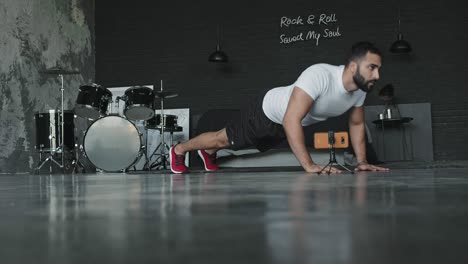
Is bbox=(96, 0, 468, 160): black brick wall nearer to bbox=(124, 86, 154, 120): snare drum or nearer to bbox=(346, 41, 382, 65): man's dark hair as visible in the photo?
bbox=(124, 86, 154, 120): snare drum

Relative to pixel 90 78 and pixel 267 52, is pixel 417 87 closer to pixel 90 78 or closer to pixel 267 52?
pixel 267 52

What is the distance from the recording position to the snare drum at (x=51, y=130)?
17.5 feet

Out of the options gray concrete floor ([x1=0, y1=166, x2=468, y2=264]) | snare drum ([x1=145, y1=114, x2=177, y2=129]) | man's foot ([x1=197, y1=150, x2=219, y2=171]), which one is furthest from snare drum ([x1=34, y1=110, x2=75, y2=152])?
gray concrete floor ([x1=0, y1=166, x2=468, y2=264])

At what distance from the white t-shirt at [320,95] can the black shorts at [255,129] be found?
0.05 meters

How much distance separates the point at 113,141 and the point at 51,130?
66 centimetres

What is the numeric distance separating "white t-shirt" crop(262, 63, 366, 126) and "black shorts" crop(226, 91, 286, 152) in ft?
0.17

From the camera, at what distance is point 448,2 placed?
21.1 ft

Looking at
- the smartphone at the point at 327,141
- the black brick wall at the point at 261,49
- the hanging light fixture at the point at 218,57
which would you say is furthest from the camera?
the hanging light fixture at the point at 218,57

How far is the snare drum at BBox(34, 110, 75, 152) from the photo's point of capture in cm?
533

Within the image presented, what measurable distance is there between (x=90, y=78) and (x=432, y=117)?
472 centimetres

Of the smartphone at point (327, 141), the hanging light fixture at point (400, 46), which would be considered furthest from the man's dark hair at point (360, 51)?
the hanging light fixture at point (400, 46)

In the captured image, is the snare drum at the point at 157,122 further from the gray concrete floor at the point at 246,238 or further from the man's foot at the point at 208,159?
the gray concrete floor at the point at 246,238

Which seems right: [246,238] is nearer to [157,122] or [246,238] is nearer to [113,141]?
[113,141]

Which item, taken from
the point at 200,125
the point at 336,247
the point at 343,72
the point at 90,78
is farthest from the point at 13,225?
the point at 90,78
